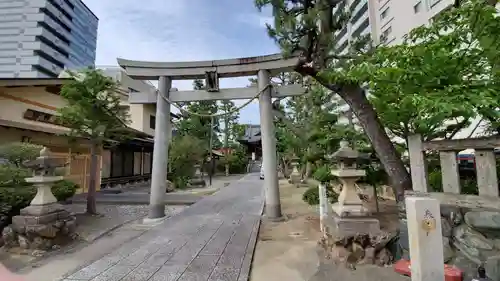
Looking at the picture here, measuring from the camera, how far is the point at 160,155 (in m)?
7.82

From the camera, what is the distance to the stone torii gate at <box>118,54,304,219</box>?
7.85 metres

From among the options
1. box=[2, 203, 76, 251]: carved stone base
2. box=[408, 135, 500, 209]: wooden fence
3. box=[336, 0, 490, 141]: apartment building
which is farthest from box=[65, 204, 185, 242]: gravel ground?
box=[336, 0, 490, 141]: apartment building

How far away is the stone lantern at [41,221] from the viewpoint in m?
5.80

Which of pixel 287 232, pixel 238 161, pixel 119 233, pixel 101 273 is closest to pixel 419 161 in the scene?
pixel 287 232

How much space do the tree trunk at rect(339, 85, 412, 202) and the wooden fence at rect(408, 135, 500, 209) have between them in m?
1.32

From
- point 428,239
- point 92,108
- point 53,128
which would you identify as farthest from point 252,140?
point 428,239

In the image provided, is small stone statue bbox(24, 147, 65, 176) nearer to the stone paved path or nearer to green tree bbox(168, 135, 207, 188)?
the stone paved path

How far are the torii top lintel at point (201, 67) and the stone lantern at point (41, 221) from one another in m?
3.24

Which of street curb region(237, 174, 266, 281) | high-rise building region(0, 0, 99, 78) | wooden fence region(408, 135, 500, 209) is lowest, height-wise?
street curb region(237, 174, 266, 281)

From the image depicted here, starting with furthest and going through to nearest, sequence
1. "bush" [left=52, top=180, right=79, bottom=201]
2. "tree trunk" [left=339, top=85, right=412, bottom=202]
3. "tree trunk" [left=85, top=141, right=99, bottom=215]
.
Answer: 1. "bush" [left=52, top=180, right=79, bottom=201]
2. "tree trunk" [left=85, top=141, right=99, bottom=215]
3. "tree trunk" [left=339, top=85, right=412, bottom=202]

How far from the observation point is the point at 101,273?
4316 millimetres

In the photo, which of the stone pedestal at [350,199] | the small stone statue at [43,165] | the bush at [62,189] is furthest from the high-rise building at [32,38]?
the stone pedestal at [350,199]

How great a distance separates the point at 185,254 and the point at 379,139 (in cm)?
444

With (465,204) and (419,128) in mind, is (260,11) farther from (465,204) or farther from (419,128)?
(465,204)
